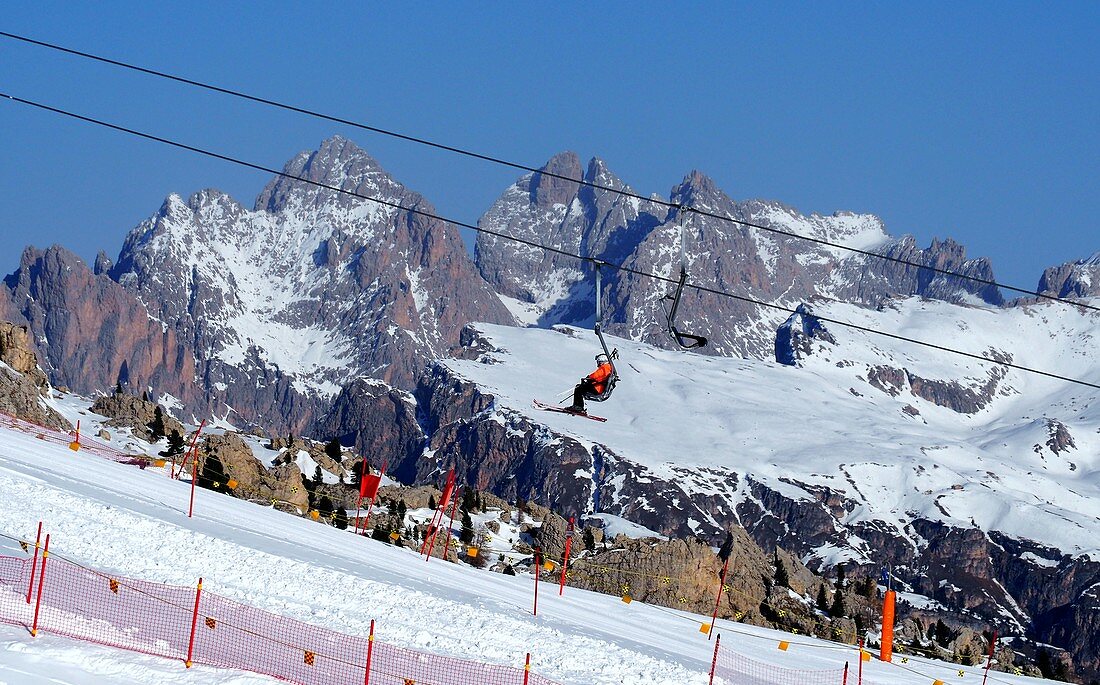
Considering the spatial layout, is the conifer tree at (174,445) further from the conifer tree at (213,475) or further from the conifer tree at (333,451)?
the conifer tree at (333,451)

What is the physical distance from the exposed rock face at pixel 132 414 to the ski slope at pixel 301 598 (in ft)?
143

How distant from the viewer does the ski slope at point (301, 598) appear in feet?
90.6

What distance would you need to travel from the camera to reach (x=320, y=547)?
155 ft

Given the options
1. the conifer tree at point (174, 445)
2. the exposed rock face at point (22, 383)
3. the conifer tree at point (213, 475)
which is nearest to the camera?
the conifer tree at point (213, 475)

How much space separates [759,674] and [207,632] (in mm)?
15795

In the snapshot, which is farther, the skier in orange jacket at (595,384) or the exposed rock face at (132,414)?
the exposed rock face at (132,414)

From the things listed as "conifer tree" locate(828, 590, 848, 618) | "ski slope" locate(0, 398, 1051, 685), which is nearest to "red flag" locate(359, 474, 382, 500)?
"ski slope" locate(0, 398, 1051, 685)

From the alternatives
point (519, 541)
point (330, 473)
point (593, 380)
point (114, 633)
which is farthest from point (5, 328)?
point (114, 633)

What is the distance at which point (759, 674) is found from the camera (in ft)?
133

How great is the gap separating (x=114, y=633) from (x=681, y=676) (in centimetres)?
1285

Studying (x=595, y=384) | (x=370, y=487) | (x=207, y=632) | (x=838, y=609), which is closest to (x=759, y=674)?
(x=595, y=384)

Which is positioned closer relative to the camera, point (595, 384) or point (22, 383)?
point (595, 384)

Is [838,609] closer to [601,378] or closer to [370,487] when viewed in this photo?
[370,487]

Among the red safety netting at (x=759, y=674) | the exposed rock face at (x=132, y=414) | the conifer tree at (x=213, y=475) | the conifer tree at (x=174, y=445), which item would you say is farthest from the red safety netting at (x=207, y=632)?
the exposed rock face at (x=132, y=414)
